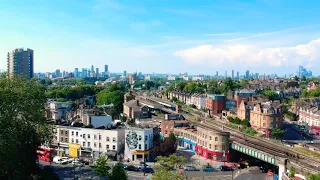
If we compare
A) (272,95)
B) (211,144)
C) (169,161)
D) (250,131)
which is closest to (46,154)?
(169,161)

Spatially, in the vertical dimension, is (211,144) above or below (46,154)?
above

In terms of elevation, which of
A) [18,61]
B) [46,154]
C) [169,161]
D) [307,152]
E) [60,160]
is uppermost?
[18,61]

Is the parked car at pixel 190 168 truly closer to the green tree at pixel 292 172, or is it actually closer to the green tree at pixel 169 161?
the green tree at pixel 169 161

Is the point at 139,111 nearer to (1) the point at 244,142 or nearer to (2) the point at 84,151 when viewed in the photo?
(2) the point at 84,151

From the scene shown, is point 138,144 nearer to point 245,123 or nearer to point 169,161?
point 169,161

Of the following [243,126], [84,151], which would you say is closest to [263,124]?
[243,126]

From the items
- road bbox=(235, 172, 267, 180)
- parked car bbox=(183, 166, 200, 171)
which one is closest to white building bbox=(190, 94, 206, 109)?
parked car bbox=(183, 166, 200, 171)

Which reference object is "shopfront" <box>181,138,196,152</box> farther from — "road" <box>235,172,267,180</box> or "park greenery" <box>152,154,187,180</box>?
"road" <box>235,172,267,180</box>
